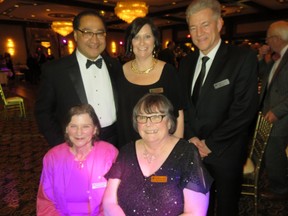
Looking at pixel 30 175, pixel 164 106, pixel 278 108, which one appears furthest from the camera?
pixel 30 175

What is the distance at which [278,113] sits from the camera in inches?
105

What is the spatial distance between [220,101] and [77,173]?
1152 mm

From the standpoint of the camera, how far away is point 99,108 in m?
2.08

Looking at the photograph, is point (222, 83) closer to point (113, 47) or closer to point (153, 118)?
point (153, 118)

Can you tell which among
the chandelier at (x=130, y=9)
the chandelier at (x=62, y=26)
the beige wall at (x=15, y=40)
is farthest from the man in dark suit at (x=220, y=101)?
the beige wall at (x=15, y=40)

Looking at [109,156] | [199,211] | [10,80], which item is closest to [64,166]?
[109,156]

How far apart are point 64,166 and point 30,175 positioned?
2.33 metres

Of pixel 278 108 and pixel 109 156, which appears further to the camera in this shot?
pixel 278 108

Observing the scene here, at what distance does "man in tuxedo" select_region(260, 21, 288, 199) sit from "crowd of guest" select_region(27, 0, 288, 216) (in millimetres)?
977

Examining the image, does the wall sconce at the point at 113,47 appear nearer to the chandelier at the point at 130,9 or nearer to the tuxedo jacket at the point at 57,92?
the chandelier at the point at 130,9

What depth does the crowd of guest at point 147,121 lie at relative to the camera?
150cm

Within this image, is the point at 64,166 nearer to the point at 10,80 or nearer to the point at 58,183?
the point at 58,183

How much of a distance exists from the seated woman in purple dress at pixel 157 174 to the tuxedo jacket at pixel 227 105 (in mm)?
416

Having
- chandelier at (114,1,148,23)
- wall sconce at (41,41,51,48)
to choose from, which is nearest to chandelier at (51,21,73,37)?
wall sconce at (41,41,51,48)
